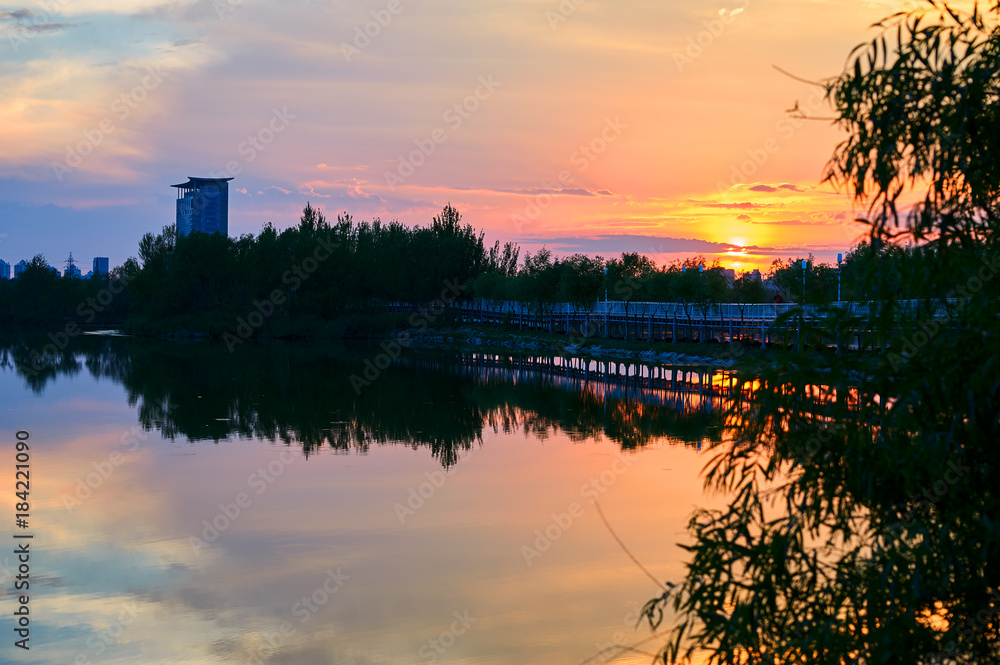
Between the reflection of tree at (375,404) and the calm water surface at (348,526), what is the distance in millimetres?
144

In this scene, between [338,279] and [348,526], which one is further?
[338,279]

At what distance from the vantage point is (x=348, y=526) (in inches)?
505

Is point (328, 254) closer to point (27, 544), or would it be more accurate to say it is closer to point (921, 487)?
point (27, 544)

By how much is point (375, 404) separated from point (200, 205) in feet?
422

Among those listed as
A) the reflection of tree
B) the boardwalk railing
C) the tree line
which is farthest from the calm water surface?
the tree line

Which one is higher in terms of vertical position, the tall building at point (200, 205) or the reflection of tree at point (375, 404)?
the tall building at point (200, 205)

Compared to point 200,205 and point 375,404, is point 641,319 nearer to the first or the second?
point 375,404

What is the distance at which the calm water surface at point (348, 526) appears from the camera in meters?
8.82

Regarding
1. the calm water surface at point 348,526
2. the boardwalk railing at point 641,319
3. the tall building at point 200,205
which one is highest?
the tall building at point 200,205

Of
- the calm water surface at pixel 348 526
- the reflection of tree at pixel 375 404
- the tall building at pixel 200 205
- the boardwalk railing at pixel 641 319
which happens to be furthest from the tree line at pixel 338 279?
the tall building at pixel 200 205

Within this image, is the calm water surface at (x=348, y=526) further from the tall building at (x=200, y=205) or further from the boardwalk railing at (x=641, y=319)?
the tall building at (x=200, y=205)

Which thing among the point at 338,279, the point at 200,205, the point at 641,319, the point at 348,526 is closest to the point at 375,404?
the point at 348,526

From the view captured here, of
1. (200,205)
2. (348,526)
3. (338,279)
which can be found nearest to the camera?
(348,526)

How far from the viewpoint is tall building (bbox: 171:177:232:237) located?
146 m
